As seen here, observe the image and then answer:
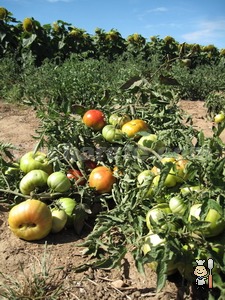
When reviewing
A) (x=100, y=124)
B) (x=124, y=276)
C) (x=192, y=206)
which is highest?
(x=100, y=124)

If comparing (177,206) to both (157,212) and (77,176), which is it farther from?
(77,176)

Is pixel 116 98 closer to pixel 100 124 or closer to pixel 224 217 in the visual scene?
pixel 100 124

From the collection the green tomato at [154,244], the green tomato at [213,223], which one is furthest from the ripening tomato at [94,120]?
the green tomato at [213,223]

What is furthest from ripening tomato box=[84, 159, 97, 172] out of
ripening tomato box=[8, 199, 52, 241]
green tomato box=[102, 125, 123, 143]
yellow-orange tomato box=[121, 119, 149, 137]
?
ripening tomato box=[8, 199, 52, 241]

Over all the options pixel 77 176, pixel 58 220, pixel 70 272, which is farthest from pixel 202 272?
pixel 77 176

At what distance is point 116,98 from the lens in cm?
351

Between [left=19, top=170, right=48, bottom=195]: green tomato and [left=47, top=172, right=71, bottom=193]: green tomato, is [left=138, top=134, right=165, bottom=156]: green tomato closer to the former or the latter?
[left=47, top=172, right=71, bottom=193]: green tomato

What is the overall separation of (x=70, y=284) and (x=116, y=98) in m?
2.14

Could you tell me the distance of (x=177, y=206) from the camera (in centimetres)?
181

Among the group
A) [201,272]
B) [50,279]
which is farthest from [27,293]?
[201,272]

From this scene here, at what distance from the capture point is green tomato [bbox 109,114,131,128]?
9.44 feet

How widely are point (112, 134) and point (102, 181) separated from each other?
44 centimetres

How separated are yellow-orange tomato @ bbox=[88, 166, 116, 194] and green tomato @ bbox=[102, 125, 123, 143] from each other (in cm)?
31

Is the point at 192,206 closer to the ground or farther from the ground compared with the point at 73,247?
farther from the ground
